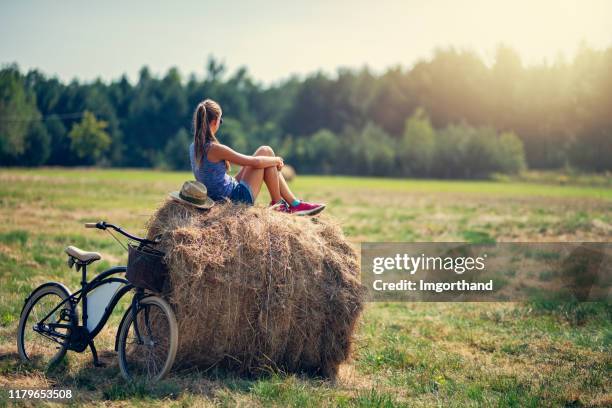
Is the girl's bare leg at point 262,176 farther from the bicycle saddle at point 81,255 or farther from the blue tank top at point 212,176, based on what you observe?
Result: the bicycle saddle at point 81,255

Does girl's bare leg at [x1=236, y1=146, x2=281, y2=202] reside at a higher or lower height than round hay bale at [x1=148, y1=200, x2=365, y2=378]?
higher

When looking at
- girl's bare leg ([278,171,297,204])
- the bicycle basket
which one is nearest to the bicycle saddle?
the bicycle basket

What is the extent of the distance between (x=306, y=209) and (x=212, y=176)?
112 centimetres

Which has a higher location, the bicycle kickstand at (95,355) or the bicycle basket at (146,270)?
the bicycle basket at (146,270)

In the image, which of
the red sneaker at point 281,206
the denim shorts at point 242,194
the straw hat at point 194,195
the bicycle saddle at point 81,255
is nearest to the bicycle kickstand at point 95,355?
the bicycle saddle at point 81,255

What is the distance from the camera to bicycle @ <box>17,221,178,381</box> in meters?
6.02

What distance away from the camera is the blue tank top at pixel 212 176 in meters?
6.78

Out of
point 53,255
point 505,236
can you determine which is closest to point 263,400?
point 53,255

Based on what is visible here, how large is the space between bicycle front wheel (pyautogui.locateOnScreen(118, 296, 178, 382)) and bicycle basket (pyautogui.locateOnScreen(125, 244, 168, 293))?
0.50 feet

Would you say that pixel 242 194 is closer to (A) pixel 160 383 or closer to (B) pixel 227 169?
(B) pixel 227 169

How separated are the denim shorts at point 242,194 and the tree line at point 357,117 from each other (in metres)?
12.1

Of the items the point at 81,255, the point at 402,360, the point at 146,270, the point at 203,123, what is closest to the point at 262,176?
the point at 203,123

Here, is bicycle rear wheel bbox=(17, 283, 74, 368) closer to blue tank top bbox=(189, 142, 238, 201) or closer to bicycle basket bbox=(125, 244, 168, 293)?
bicycle basket bbox=(125, 244, 168, 293)

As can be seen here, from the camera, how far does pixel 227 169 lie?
23.2ft
